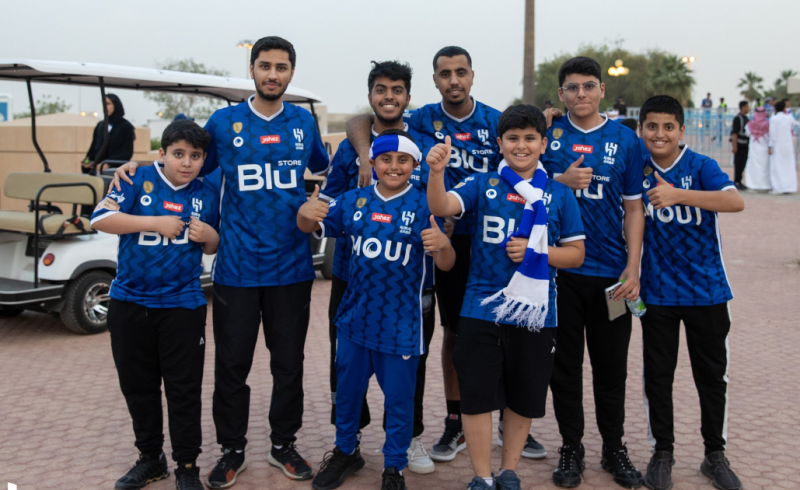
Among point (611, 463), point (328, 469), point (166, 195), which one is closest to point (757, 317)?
point (611, 463)

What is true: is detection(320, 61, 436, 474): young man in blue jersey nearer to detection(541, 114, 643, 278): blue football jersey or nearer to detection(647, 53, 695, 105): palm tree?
detection(541, 114, 643, 278): blue football jersey

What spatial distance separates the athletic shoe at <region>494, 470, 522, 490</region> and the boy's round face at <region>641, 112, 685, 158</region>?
1.77 metres

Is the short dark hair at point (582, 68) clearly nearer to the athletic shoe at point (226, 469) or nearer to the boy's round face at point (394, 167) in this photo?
the boy's round face at point (394, 167)

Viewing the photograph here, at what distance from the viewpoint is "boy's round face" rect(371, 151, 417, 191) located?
363 centimetres

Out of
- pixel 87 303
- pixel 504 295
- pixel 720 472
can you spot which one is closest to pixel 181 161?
pixel 504 295

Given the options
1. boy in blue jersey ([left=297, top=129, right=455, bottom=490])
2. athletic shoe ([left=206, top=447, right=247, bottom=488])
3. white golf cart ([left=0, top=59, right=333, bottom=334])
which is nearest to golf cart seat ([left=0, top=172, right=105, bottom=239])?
white golf cart ([left=0, top=59, right=333, bottom=334])

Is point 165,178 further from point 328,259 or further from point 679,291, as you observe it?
point 328,259

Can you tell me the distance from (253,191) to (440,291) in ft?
3.85

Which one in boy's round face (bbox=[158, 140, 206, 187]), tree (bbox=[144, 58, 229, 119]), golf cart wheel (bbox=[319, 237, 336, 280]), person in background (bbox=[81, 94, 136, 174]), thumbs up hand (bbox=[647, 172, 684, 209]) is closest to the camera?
thumbs up hand (bbox=[647, 172, 684, 209])

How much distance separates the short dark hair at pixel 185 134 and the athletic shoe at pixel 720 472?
307 centimetres

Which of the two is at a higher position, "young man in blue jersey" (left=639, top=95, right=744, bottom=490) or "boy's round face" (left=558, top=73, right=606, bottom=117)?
"boy's round face" (left=558, top=73, right=606, bottom=117)

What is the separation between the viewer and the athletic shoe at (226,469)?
12.3 feet

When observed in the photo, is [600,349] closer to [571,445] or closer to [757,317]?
[571,445]

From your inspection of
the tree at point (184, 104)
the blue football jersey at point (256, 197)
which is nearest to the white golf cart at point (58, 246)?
the blue football jersey at point (256, 197)
